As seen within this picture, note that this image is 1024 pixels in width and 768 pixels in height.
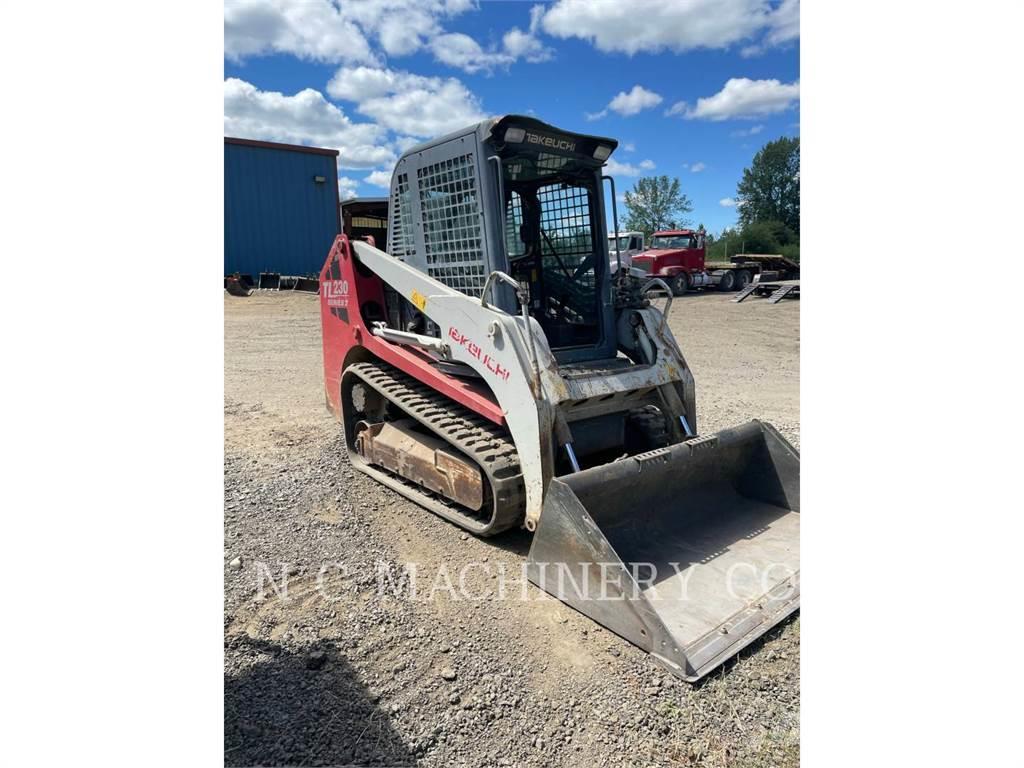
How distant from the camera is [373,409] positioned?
4.79 metres

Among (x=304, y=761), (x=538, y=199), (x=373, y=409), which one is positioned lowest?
(x=304, y=761)

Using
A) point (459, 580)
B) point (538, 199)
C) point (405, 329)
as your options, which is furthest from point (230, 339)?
point (459, 580)

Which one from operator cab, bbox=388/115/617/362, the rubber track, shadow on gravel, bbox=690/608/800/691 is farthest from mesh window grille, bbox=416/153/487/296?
shadow on gravel, bbox=690/608/800/691

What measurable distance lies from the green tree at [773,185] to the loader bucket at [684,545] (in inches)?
1697

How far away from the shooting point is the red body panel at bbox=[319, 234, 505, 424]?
383 cm

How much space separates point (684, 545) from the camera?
330cm

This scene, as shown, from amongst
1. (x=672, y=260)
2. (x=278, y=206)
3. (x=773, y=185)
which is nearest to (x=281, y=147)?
(x=278, y=206)

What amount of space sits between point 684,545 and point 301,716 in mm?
1982

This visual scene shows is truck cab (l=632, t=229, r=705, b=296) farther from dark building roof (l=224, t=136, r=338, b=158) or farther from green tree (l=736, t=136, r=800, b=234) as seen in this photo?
green tree (l=736, t=136, r=800, b=234)

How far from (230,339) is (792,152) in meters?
42.4

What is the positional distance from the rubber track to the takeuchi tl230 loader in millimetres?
13

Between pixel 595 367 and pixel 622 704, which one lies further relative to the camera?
pixel 595 367

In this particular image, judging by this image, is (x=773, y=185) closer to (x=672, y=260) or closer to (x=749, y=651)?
(x=672, y=260)

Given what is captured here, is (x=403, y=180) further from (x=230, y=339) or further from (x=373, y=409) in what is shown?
(x=230, y=339)
